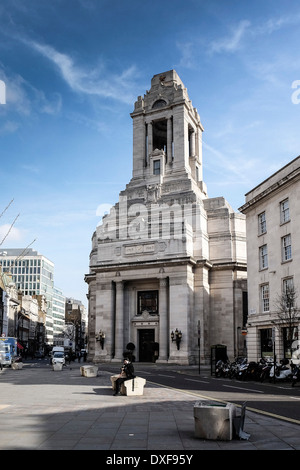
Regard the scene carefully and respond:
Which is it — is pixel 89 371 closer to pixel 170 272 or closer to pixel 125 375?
pixel 125 375

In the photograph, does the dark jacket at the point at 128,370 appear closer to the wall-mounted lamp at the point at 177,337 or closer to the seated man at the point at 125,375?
the seated man at the point at 125,375

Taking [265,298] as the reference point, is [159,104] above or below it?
above

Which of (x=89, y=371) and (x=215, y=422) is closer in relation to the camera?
(x=215, y=422)

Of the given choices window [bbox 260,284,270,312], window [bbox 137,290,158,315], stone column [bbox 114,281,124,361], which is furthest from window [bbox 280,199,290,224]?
stone column [bbox 114,281,124,361]

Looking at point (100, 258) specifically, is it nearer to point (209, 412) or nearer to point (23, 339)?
point (209, 412)

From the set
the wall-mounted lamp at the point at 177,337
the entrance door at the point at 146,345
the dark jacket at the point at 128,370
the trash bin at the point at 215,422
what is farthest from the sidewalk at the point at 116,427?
the entrance door at the point at 146,345

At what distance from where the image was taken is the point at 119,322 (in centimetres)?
5862

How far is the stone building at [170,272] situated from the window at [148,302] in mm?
120

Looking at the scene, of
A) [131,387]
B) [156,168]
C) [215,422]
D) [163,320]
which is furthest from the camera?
[156,168]

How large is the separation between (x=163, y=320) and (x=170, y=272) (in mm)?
5485

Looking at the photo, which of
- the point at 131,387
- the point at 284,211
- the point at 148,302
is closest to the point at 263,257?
the point at 284,211

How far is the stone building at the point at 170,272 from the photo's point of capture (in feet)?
183

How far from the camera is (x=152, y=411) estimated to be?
14469 millimetres
